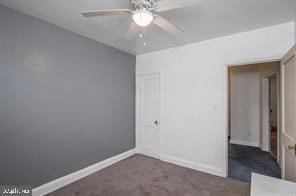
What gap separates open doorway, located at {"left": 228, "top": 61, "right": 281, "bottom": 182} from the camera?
361cm

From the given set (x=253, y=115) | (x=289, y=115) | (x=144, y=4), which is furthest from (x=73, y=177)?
(x=253, y=115)

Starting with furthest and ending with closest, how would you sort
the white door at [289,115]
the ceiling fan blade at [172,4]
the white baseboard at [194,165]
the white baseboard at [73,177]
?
1. the white baseboard at [194,165]
2. the white baseboard at [73,177]
3. the white door at [289,115]
4. the ceiling fan blade at [172,4]

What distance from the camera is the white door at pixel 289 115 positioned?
1.75 m

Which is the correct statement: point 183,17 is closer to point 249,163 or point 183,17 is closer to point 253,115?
point 249,163

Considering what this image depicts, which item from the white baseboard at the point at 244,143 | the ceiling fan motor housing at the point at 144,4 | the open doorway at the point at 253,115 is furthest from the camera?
the white baseboard at the point at 244,143

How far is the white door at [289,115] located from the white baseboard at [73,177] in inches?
115

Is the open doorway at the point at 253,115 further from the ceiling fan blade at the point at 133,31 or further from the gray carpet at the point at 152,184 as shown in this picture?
the ceiling fan blade at the point at 133,31

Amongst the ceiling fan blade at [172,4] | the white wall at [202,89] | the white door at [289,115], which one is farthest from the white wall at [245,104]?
the ceiling fan blade at [172,4]

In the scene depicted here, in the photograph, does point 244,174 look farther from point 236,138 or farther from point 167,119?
point 236,138

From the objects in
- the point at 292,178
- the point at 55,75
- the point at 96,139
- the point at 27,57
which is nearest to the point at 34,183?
the point at 96,139

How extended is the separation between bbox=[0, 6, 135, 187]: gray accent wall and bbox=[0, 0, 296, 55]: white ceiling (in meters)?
0.26

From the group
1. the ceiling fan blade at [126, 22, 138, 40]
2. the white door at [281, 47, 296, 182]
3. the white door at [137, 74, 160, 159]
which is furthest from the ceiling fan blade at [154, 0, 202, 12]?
the white door at [137, 74, 160, 159]

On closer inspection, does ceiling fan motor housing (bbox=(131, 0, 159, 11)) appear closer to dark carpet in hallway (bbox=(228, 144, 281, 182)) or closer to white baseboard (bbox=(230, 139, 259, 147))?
dark carpet in hallway (bbox=(228, 144, 281, 182))

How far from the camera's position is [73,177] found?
2.57 metres
